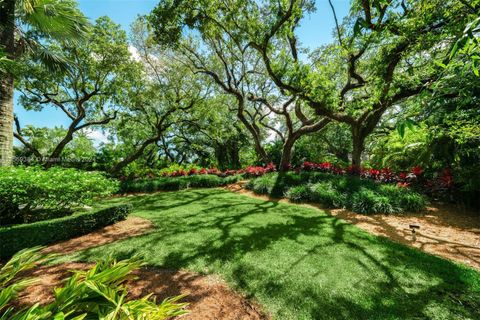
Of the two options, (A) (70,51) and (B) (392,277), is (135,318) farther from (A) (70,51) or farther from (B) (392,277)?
(A) (70,51)

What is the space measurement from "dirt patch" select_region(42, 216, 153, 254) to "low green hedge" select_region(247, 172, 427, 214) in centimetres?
534

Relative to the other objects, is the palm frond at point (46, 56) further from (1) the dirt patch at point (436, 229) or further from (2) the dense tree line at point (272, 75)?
(1) the dirt patch at point (436, 229)

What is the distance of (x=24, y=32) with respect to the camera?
6.34 meters

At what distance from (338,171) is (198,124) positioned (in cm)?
1076

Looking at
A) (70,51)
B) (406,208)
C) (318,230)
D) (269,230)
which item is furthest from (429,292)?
(70,51)

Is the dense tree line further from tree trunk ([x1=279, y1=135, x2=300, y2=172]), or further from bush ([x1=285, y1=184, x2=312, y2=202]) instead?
bush ([x1=285, y1=184, x2=312, y2=202])

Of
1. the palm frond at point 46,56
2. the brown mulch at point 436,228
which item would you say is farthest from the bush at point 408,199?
the palm frond at point 46,56

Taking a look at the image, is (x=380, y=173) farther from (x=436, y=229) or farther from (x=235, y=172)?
(x=235, y=172)

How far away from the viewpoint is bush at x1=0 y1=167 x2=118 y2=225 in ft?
15.0

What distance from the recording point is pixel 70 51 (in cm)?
1017

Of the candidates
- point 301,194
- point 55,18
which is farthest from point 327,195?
point 55,18

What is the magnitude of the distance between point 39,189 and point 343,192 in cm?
879

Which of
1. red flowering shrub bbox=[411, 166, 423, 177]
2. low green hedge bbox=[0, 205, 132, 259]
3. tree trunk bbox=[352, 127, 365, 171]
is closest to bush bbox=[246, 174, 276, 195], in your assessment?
tree trunk bbox=[352, 127, 365, 171]

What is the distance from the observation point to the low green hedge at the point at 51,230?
14.0 feet
